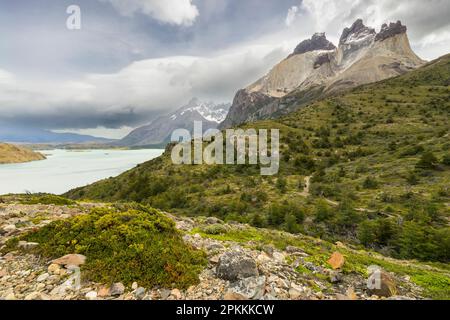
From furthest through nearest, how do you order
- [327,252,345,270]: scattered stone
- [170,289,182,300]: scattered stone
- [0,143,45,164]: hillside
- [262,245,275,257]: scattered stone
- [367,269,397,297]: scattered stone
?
[0,143,45,164]: hillside → [262,245,275,257]: scattered stone → [327,252,345,270]: scattered stone → [367,269,397,297]: scattered stone → [170,289,182,300]: scattered stone

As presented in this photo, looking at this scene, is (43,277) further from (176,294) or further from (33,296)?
(176,294)

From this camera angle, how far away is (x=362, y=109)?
8344cm

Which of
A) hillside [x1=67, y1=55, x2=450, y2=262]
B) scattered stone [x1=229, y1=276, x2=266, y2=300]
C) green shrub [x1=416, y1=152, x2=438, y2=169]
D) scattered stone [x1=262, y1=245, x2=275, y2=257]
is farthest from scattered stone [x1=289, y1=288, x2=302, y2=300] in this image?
green shrub [x1=416, y1=152, x2=438, y2=169]

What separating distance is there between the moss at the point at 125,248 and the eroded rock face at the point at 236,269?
0.63 m

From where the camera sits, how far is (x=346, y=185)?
32.4 metres

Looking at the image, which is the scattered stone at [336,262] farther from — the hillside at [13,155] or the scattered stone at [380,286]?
the hillside at [13,155]

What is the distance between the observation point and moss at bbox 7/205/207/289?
5246 mm

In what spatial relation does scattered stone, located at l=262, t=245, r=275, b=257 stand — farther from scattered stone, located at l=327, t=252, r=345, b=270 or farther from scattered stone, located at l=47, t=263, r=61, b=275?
scattered stone, located at l=47, t=263, r=61, b=275

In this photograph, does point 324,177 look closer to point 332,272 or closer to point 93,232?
point 332,272

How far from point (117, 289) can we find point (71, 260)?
5.49 ft

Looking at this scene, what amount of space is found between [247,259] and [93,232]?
4250 mm

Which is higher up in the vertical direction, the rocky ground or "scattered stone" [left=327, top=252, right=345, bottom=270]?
the rocky ground

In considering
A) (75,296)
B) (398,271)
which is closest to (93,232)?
(75,296)

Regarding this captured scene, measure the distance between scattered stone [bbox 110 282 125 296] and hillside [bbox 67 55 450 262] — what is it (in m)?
16.3
